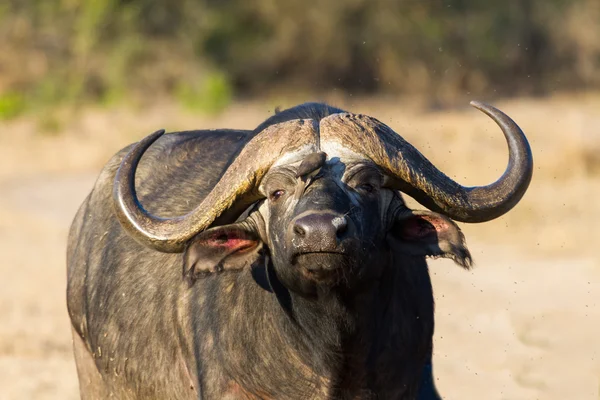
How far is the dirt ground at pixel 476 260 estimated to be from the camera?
8594mm

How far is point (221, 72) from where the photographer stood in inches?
1168

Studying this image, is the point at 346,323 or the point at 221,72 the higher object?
the point at 221,72

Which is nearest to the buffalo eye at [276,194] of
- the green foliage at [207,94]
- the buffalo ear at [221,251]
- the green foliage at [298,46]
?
the buffalo ear at [221,251]

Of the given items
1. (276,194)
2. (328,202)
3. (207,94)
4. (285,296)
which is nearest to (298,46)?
(207,94)

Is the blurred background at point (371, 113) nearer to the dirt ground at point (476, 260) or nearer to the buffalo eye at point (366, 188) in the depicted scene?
the dirt ground at point (476, 260)

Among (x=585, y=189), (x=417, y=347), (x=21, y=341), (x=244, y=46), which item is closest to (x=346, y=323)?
(x=417, y=347)

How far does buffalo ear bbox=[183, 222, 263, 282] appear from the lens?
4812 mm

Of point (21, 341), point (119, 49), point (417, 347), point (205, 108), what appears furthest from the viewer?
point (119, 49)

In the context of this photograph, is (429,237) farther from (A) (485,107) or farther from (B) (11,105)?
(B) (11,105)

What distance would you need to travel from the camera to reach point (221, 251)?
16.0 ft

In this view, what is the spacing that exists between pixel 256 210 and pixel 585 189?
11225mm

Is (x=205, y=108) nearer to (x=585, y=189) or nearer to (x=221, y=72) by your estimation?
(x=221, y=72)

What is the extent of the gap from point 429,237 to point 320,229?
79 cm

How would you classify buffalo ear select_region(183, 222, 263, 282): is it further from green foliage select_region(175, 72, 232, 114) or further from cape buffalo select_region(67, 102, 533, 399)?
green foliage select_region(175, 72, 232, 114)
